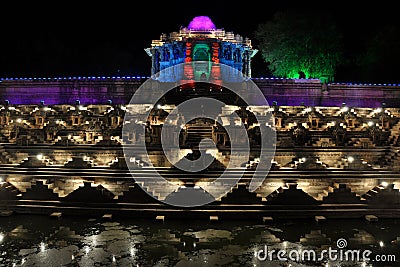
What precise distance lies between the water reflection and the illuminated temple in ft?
2.48

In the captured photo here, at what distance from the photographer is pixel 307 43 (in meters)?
41.8

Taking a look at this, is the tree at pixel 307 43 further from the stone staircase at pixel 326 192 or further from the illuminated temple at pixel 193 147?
the stone staircase at pixel 326 192

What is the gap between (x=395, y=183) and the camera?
14.8 metres

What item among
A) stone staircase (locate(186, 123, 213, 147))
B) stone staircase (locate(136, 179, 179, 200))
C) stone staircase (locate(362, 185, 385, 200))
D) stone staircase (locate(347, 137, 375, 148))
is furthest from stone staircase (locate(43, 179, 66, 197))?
stone staircase (locate(347, 137, 375, 148))

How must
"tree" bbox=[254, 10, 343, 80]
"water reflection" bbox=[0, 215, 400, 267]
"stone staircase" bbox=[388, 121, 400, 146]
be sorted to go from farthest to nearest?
"tree" bbox=[254, 10, 343, 80], "stone staircase" bbox=[388, 121, 400, 146], "water reflection" bbox=[0, 215, 400, 267]

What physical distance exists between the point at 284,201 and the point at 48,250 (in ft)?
24.1

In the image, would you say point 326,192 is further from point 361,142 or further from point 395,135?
point 395,135

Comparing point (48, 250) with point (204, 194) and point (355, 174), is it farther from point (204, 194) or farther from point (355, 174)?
point (355, 174)

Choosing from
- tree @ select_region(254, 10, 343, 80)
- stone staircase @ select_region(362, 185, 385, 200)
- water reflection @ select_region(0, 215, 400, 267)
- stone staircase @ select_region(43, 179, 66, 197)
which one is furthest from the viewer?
tree @ select_region(254, 10, 343, 80)

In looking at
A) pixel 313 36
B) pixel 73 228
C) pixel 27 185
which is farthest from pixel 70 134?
pixel 313 36

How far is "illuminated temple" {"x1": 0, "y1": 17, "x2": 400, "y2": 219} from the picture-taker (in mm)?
13891

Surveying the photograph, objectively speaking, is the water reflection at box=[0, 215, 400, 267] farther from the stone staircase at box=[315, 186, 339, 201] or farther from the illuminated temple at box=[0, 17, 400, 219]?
the stone staircase at box=[315, 186, 339, 201]

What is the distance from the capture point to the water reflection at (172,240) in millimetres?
9961

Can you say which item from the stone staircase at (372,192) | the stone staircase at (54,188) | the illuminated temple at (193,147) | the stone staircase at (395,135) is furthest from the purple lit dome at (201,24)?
the stone staircase at (372,192)
